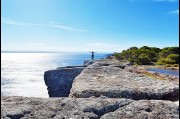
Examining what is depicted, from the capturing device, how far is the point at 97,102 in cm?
469

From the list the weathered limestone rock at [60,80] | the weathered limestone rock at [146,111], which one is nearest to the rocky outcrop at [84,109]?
the weathered limestone rock at [146,111]

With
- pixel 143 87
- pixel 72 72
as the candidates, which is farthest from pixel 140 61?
pixel 143 87

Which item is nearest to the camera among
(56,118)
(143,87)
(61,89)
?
(56,118)

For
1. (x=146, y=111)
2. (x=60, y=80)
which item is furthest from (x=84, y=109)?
(x=60, y=80)

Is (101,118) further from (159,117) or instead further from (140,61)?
(140,61)

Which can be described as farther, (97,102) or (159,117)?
(97,102)

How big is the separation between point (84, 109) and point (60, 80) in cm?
908

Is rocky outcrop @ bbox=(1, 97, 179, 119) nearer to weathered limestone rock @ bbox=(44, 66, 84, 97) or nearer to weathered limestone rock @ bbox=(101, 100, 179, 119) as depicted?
weathered limestone rock @ bbox=(101, 100, 179, 119)

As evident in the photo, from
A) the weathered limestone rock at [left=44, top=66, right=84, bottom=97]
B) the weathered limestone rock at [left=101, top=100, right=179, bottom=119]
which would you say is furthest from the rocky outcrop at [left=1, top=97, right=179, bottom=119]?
the weathered limestone rock at [left=44, top=66, right=84, bottom=97]

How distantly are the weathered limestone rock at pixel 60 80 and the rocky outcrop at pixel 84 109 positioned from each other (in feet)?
25.8

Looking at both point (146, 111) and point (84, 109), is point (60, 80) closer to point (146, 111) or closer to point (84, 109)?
point (84, 109)

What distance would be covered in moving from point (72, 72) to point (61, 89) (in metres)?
1.01

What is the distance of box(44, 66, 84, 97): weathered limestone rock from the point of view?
12992 mm

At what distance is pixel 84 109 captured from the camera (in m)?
4.43
